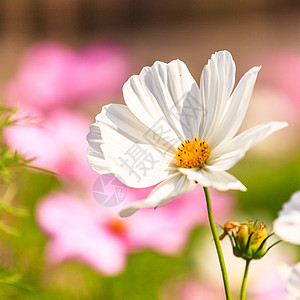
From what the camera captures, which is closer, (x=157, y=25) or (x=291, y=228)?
(x=291, y=228)

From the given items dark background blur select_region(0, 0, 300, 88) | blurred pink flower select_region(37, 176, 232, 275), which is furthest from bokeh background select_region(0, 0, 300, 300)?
dark background blur select_region(0, 0, 300, 88)

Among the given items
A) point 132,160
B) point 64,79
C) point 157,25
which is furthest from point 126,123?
point 157,25

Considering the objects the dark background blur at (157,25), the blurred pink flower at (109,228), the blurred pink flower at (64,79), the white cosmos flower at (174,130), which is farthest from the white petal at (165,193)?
the dark background blur at (157,25)

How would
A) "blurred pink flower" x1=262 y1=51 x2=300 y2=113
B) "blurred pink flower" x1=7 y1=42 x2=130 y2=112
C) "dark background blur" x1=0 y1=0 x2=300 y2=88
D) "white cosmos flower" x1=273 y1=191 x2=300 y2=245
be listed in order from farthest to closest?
"dark background blur" x1=0 y1=0 x2=300 y2=88 < "blurred pink flower" x1=262 y1=51 x2=300 y2=113 < "blurred pink flower" x1=7 y1=42 x2=130 y2=112 < "white cosmos flower" x1=273 y1=191 x2=300 y2=245

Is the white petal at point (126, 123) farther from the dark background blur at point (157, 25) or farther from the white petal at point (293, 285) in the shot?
the dark background blur at point (157, 25)

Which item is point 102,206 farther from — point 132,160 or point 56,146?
point 56,146

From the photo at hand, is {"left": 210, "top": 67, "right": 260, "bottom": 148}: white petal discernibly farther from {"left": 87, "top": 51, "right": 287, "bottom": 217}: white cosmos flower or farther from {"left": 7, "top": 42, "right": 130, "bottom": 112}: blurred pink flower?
{"left": 7, "top": 42, "right": 130, "bottom": 112}: blurred pink flower
